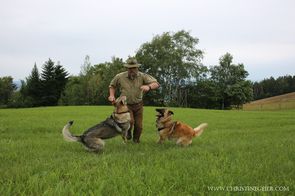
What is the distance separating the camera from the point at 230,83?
246ft

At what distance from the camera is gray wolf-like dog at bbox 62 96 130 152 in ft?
26.1

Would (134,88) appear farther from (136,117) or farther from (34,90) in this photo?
(34,90)

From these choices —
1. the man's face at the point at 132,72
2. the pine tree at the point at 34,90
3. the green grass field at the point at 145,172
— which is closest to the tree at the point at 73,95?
the pine tree at the point at 34,90

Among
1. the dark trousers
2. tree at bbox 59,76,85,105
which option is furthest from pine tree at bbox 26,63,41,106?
the dark trousers

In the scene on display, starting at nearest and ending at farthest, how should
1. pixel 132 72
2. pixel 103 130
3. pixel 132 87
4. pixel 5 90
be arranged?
pixel 103 130
pixel 132 72
pixel 132 87
pixel 5 90

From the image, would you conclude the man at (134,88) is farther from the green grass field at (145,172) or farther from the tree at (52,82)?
the tree at (52,82)

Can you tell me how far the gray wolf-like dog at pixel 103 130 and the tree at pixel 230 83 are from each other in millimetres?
64188

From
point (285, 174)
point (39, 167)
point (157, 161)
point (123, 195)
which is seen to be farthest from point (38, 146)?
point (285, 174)

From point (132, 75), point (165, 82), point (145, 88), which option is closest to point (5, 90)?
point (165, 82)

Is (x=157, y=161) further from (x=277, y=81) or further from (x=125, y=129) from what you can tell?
(x=277, y=81)

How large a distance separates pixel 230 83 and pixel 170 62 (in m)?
17.9

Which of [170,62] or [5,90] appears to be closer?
[170,62]

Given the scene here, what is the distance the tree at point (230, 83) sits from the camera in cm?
7200

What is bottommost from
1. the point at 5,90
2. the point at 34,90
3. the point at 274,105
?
the point at 274,105
